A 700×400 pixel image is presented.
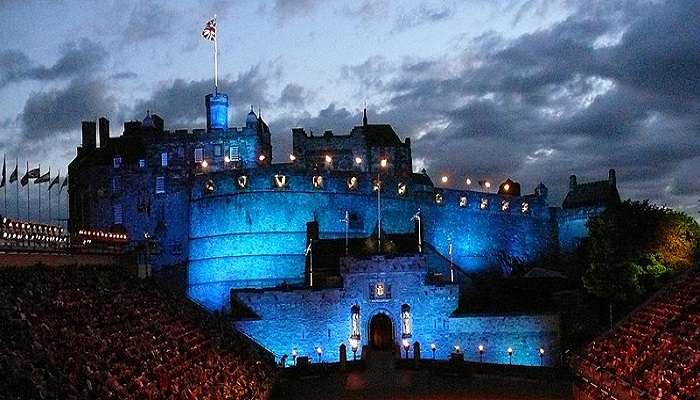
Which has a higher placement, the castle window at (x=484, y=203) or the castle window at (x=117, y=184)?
the castle window at (x=117, y=184)

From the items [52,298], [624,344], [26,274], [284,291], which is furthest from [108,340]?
[284,291]

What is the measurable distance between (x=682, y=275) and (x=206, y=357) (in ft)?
47.0

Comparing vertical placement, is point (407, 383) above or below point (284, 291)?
below

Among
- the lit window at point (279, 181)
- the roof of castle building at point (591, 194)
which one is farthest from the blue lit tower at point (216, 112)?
the roof of castle building at point (591, 194)

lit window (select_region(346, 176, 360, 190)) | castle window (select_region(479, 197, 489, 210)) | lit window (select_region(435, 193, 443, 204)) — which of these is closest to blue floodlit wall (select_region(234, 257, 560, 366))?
lit window (select_region(346, 176, 360, 190))

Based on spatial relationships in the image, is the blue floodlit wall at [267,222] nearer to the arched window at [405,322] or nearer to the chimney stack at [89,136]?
the arched window at [405,322]

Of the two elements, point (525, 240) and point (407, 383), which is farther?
point (525, 240)

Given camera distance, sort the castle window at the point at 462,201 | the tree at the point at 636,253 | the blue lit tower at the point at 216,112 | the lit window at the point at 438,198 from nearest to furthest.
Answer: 1. the tree at the point at 636,253
2. the lit window at the point at 438,198
3. the castle window at the point at 462,201
4. the blue lit tower at the point at 216,112

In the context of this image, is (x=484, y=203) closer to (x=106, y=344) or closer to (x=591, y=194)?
(x=591, y=194)

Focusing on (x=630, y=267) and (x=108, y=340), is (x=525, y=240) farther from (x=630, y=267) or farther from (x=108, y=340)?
(x=108, y=340)

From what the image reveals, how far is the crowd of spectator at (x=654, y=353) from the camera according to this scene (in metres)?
17.7

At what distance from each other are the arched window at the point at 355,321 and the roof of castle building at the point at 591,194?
39.9 metres

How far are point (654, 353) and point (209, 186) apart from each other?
128ft

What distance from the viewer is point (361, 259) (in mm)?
42438
